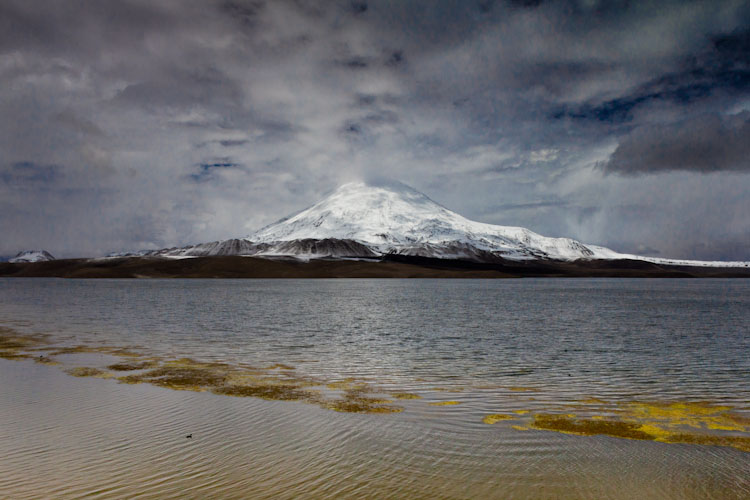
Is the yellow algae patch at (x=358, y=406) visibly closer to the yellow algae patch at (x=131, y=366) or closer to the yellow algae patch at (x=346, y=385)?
the yellow algae patch at (x=346, y=385)

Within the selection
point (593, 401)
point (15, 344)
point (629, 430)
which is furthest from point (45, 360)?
point (629, 430)

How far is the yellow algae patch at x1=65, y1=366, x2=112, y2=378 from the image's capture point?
21250 mm

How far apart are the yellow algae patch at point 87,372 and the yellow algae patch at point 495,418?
17102 mm

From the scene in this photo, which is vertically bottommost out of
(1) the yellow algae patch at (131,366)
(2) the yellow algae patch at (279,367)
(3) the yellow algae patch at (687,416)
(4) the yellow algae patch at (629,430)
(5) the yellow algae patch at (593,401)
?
(2) the yellow algae patch at (279,367)

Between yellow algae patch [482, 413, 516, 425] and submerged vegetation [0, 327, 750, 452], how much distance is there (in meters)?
0.03

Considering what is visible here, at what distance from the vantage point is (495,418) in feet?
49.8

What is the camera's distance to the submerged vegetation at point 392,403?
45.9 feet

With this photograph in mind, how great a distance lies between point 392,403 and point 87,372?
15.3 metres

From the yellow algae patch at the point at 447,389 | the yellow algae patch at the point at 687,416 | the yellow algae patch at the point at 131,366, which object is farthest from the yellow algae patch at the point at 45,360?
the yellow algae patch at the point at 687,416

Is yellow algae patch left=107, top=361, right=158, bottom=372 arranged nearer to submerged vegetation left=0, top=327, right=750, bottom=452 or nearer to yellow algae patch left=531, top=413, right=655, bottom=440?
submerged vegetation left=0, top=327, right=750, bottom=452

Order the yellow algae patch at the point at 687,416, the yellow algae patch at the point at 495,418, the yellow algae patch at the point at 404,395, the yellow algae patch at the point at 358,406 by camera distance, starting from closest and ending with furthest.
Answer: the yellow algae patch at the point at 687,416 < the yellow algae patch at the point at 495,418 < the yellow algae patch at the point at 358,406 < the yellow algae patch at the point at 404,395

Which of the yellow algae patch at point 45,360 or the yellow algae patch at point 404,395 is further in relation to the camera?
the yellow algae patch at point 45,360

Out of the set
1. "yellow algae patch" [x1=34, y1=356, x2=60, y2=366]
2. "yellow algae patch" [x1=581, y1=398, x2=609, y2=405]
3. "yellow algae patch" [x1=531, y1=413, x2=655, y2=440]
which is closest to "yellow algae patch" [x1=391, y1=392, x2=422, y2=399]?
"yellow algae patch" [x1=531, y1=413, x2=655, y2=440]

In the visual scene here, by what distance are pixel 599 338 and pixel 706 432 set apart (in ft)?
78.7
